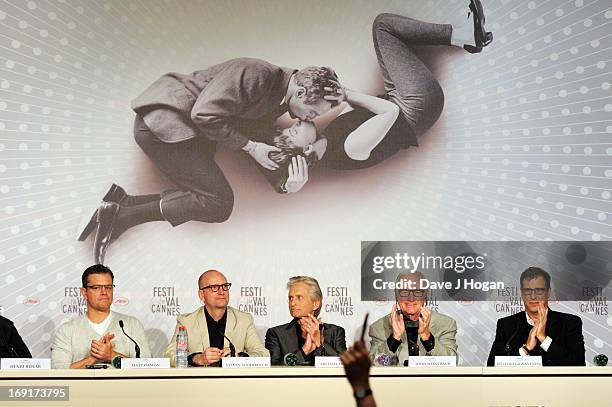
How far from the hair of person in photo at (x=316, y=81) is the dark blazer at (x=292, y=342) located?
1462 millimetres

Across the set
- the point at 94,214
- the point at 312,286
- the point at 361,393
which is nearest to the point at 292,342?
the point at 312,286

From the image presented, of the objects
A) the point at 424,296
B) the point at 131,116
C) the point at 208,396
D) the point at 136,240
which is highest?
the point at 131,116

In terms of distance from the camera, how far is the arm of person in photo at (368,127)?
19.8 ft

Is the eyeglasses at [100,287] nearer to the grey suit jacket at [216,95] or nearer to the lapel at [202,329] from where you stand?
the lapel at [202,329]

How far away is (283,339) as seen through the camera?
17.8ft

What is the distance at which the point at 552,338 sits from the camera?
18.3ft

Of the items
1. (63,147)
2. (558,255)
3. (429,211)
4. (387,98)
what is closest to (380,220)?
(429,211)

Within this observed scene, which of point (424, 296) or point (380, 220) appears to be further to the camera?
point (380, 220)

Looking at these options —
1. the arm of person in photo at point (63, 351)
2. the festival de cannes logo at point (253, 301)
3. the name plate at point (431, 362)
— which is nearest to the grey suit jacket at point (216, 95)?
the festival de cannes logo at point (253, 301)

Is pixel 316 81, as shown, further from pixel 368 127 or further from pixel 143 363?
pixel 143 363

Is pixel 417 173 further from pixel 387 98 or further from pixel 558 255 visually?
pixel 558 255

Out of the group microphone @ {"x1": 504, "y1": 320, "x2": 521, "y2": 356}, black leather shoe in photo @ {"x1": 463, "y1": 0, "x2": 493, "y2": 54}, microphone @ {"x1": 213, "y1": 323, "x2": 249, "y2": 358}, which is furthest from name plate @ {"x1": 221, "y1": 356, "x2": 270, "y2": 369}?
black leather shoe in photo @ {"x1": 463, "y1": 0, "x2": 493, "y2": 54}

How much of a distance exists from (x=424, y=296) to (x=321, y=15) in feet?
6.31

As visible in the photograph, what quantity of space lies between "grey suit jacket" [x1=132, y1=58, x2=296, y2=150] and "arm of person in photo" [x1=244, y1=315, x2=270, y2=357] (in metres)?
1.28
